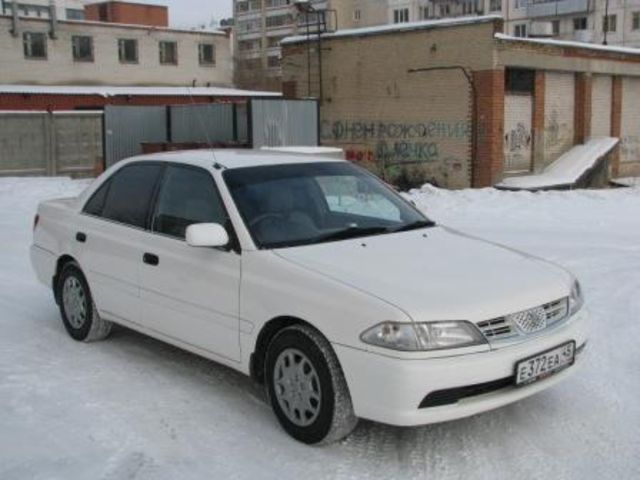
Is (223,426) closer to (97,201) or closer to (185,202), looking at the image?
(185,202)

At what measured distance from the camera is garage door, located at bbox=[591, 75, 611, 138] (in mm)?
23781

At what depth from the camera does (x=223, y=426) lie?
4.71 metres

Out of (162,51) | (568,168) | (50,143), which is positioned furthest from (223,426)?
(162,51)

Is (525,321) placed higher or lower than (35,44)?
lower

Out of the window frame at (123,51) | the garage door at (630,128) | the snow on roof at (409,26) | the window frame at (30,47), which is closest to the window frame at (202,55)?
the window frame at (123,51)

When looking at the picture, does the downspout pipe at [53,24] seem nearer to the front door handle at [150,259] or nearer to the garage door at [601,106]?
the garage door at [601,106]

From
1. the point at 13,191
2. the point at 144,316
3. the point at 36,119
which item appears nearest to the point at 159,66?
the point at 36,119

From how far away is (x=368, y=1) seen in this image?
88.2 metres

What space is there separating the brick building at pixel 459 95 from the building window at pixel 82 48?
26591 mm

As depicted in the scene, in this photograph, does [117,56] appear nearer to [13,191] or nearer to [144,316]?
[13,191]

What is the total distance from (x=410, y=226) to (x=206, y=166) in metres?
1.38

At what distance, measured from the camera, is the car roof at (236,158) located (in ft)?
18.1

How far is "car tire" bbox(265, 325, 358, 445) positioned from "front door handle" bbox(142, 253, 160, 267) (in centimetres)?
120

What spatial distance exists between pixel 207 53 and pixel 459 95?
36275 millimetres
